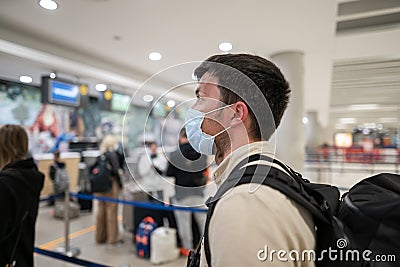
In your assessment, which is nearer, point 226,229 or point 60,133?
point 226,229

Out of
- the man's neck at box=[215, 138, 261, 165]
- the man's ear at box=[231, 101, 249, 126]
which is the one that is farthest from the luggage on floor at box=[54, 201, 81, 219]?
the man's ear at box=[231, 101, 249, 126]

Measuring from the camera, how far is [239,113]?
82cm

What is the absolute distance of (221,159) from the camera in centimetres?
91

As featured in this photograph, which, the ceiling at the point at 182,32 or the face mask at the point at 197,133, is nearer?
the face mask at the point at 197,133

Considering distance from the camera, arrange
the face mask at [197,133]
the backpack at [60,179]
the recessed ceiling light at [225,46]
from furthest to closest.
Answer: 1. the backpack at [60,179]
2. the recessed ceiling light at [225,46]
3. the face mask at [197,133]

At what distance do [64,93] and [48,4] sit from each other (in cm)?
263

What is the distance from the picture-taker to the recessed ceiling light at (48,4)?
2.86 metres

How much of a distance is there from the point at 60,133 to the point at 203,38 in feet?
26.0

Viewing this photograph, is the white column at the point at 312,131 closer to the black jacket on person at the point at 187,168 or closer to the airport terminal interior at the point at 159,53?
the airport terminal interior at the point at 159,53

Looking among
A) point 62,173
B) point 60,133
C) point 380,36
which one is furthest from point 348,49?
point 60,133

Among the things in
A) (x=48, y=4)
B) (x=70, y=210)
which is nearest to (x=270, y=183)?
(x=48, y=4)

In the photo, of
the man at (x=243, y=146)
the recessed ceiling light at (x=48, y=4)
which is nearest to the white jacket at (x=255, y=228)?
the man at (x=243, y=146)

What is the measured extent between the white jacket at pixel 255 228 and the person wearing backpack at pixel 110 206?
153 inches

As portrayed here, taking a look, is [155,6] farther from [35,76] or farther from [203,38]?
[35,76]
